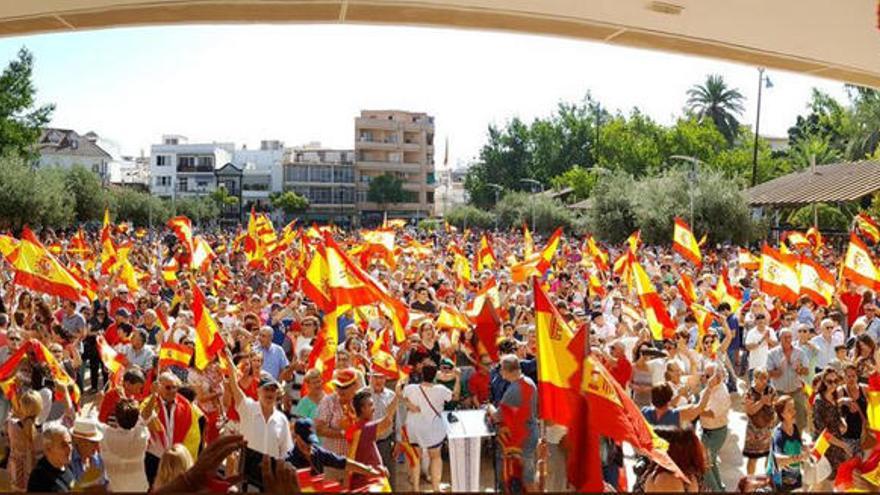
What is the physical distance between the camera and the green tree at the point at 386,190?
346ft

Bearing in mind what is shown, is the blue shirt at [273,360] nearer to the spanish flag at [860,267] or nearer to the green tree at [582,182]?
the spanish flag at [860,267]

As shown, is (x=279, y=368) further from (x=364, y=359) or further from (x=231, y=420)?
(x=231, y=420)

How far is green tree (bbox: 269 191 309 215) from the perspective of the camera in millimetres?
101613

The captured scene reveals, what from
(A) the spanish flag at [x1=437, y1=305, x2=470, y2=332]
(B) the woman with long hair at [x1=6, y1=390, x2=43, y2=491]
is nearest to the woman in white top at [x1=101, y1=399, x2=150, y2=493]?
(B) the woman with long hair at [x1=6, y1=390, x2=43, y2=491]

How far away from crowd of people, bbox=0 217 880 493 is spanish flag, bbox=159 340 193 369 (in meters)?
0.02

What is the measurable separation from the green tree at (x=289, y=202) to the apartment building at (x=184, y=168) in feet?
36.1

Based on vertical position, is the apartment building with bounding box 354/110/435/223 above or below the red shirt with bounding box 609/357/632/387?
above

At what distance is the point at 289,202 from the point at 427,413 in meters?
94.6

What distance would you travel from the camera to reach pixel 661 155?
6944 cm

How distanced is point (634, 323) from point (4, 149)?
50.0 m

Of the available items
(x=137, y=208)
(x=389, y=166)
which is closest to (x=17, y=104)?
(x=137, y=208)

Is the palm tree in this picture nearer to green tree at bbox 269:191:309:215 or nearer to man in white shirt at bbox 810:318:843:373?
green tree at bbox 269:191:309:215

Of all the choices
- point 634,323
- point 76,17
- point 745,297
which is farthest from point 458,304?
point 76,17

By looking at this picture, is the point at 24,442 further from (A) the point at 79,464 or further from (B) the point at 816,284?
(B) the point at 816,284
